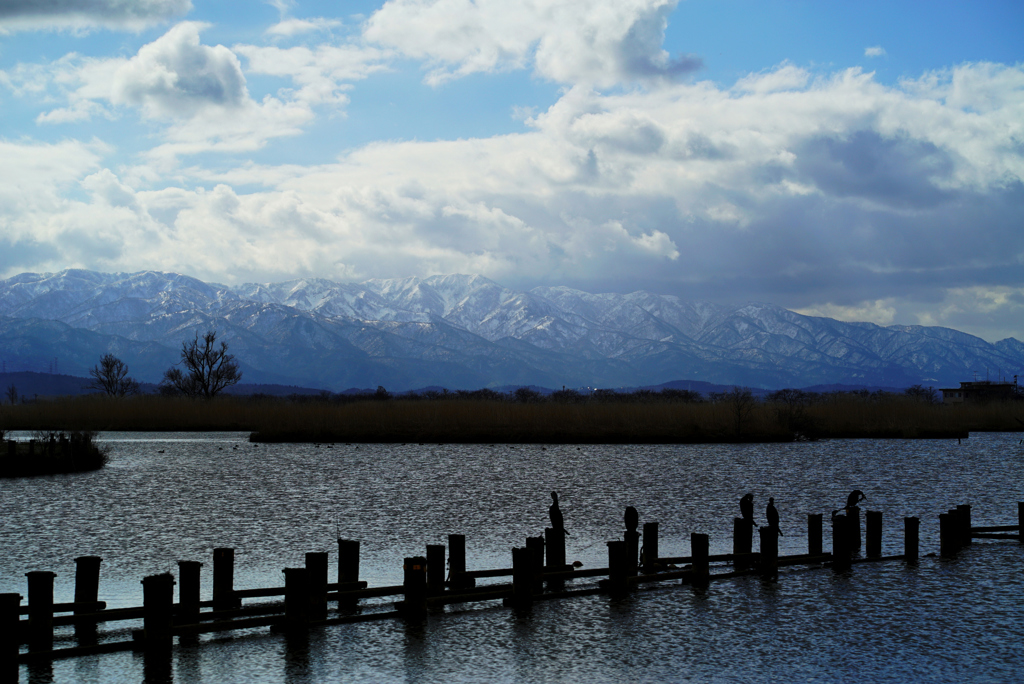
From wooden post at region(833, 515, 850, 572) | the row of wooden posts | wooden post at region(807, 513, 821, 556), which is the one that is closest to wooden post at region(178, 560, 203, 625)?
the row of wooden posts

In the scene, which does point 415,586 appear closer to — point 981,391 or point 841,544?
point 841,544

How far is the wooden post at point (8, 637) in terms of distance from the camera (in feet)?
39.4

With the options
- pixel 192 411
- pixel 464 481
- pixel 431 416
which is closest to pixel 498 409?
pixel 431 416

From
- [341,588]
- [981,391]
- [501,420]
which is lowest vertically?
[341,588]

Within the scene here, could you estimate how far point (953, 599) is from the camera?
18188mm

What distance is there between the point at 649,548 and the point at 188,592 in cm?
1049

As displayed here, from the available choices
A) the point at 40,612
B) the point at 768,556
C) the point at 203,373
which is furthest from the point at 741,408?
the point at 203,373

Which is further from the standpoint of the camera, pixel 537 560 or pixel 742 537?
pixel 742 537

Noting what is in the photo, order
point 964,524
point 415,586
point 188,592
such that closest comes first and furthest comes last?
point 188,592, point 415,586, point 964,524

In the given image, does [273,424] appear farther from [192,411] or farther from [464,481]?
[464,481]

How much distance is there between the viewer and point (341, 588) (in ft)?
59.0

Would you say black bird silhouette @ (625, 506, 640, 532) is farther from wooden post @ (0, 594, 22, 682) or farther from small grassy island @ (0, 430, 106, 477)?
small grassy island @ (0, 430, 106, 477)

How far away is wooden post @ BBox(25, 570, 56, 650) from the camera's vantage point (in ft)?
46.6

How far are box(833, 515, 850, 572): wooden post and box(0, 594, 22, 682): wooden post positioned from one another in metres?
17.3
